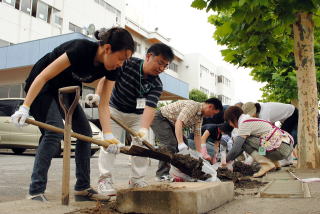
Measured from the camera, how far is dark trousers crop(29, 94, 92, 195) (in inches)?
106

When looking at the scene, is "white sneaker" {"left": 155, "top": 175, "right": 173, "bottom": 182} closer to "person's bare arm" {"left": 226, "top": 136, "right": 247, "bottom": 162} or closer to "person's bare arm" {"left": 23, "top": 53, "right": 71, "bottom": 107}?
"person's bare arm" {"left": 226, "top": 136, "right": 247, "bottom": 162}

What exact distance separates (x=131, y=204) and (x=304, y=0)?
3870 millimetres

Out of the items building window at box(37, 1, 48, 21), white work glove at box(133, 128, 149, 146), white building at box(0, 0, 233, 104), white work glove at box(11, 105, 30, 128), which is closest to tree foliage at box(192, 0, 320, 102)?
white work glove at box(133, 128, 149, 146)

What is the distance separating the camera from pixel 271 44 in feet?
20.7

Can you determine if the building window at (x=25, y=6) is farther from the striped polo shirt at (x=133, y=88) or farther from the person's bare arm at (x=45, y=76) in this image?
the person's bare arm at (x=45, y=76)

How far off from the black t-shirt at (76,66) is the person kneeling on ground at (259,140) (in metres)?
3.18

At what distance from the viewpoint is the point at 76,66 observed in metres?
2.76

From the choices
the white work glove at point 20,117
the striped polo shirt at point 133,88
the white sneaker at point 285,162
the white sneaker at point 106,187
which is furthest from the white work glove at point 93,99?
the white sneaker at point 285,162

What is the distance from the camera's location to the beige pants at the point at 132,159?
3354 millimetres

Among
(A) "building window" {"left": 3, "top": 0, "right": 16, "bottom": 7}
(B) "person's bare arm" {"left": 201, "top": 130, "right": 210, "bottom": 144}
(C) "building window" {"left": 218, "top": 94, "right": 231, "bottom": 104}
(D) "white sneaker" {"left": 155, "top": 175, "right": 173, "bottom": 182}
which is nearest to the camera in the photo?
(D) "white sneaker" {"left": 155, "top": 175, "right": 173, "bottom": 182}

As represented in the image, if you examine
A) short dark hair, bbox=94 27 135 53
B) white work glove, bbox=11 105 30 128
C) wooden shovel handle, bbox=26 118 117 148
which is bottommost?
wooden shovel handle, bbox=26 118 117 148

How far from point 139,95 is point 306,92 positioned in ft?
13.1

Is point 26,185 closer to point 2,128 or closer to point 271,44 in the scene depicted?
point 271,44

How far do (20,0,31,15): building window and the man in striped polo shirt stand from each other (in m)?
16.0
